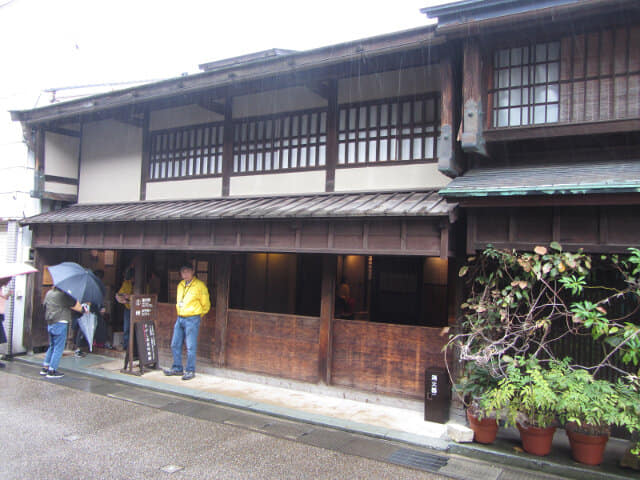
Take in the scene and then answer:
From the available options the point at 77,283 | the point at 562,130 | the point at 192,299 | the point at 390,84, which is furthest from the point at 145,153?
the point at 562,130

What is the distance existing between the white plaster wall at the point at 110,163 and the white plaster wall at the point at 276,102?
3345mm

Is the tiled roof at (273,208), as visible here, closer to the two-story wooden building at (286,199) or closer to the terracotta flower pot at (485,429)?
the two-story wooden building at (286,199)

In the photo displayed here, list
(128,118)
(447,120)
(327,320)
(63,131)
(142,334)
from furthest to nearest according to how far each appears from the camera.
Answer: (63,131) → (128,118) → (142,334) → (327,320) → (447,120)

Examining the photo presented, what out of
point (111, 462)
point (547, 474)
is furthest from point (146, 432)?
point (547, 474)

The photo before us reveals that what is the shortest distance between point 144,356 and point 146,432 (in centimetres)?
356

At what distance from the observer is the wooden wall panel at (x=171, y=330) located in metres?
10.7

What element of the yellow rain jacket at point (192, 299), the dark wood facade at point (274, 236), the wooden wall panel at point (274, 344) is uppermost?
the dark wood facade at point (274, 236)

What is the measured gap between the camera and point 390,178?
8781 millimetres

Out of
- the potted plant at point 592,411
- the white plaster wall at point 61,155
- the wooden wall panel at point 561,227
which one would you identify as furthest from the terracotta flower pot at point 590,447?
the white plaster wall at point 61,155

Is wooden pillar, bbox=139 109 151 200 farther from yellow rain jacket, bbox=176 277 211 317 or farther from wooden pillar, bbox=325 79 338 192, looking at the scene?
wooden pillar, bbox=325 79 338 192

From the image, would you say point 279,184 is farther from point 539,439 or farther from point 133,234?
point 539,439

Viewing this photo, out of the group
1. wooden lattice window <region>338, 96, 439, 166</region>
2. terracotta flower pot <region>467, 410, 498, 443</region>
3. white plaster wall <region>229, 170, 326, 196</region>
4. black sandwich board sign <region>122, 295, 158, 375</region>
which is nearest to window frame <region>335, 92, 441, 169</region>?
wooden lattice window <region>338, 96, 439, 166</region>

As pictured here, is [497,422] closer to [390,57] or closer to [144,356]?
[390,57]

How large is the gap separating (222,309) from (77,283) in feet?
10.00
